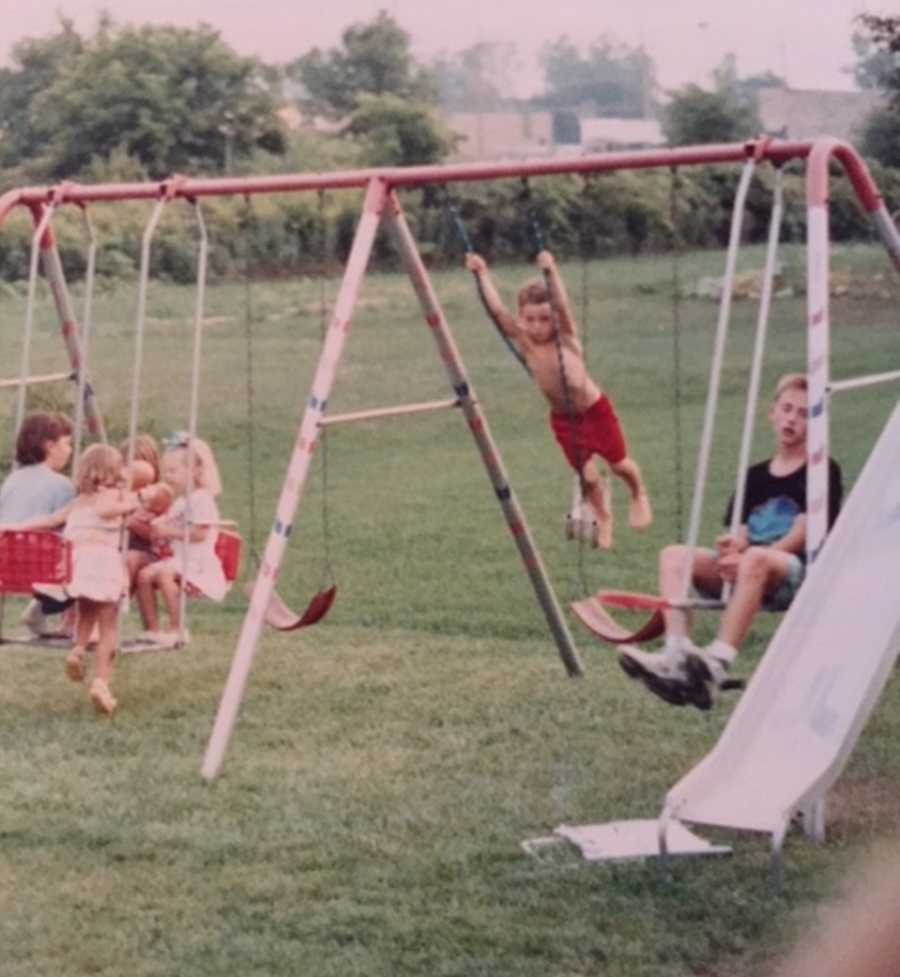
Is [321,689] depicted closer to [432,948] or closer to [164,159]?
[432,948]

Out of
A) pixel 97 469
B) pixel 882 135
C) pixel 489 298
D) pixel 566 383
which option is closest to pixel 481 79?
pixel 882 135

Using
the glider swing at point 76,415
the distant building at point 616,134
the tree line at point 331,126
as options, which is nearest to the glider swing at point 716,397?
the glider swing at point 76,415

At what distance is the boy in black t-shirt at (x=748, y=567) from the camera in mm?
4461

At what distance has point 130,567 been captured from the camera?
610 cm

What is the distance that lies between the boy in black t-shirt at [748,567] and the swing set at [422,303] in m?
0.12

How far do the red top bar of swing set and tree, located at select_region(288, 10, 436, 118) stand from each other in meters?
9.61

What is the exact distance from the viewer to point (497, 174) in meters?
5.20

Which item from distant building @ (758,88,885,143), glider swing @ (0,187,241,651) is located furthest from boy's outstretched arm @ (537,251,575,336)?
distant building @ (758,88,885,143)

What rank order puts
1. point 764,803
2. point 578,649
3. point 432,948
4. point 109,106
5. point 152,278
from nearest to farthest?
point 432,948 → point 764,803 → point 578,649 → point 109,106 → point 152,278

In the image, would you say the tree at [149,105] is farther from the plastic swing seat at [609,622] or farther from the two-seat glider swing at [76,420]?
the plastic swing seat at [609,622]

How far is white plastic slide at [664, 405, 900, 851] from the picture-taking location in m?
3.81

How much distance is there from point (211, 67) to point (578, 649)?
836 cm

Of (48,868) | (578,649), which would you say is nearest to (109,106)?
(578,649)

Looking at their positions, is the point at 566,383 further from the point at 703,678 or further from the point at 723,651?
the point at 703,678
